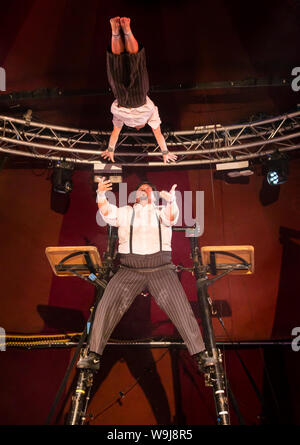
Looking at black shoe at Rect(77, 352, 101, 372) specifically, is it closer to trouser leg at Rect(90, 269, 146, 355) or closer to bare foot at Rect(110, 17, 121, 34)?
trouser leg at Rect(90, 269, 146, 355)

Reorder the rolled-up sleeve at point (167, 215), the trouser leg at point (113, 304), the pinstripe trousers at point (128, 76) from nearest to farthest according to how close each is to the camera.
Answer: the trouser leg at point (113, 304) < the pinstripe trousers at point (128, 76) < the rolled-up sleeve at point (167, 215)

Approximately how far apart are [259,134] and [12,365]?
17.2 ft

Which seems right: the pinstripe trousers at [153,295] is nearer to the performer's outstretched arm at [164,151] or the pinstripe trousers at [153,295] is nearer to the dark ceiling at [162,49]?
the performer's outstretched arm at [164,151]

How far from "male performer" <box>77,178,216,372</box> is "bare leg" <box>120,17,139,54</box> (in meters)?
1.39

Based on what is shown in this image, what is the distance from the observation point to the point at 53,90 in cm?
493

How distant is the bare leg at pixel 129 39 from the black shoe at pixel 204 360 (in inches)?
121

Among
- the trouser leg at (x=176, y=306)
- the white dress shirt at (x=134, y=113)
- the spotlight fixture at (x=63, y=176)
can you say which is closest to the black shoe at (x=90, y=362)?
the trouser leg at (x=176, y=306)

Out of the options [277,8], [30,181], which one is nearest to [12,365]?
[30,181]

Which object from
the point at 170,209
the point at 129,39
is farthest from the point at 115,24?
the point at 170,209

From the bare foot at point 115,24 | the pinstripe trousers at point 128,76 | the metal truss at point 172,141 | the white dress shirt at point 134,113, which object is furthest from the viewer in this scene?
the metal truss at point 172,141

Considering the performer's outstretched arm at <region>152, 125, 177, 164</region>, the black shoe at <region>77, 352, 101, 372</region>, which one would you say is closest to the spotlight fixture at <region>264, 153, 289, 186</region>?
the performer's outstretched arm at <region>152, 125, 177, 164</region>

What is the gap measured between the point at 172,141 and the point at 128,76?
2.23 meters

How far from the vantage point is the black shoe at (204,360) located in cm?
289

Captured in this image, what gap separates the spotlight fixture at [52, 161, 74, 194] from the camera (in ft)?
18.8
